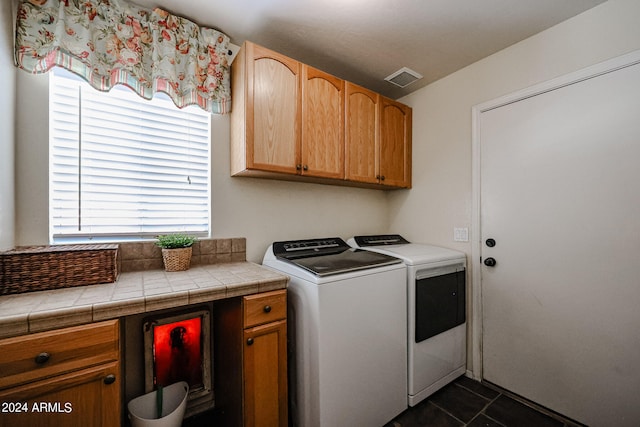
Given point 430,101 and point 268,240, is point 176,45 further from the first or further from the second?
point 430,101

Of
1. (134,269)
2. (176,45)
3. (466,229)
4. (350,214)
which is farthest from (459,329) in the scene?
(176,45)

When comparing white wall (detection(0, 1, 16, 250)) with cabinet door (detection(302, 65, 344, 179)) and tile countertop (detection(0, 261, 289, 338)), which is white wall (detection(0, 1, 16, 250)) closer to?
tile countertop (detection(0, 261, 289, 338))

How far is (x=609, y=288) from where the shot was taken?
56.9 inches

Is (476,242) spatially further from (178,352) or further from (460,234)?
(178,352)

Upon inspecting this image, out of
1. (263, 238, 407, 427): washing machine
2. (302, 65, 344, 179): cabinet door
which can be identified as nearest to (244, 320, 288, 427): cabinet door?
(263, 238, 407, 427): washing machine

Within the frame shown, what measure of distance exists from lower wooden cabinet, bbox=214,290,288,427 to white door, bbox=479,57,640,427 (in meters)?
1.59

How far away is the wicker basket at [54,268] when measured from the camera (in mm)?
1045

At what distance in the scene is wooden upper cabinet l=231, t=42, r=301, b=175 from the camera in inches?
Answer: 62.3

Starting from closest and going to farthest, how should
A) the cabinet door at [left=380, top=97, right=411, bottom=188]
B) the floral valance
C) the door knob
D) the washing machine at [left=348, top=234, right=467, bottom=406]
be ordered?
the floral valance
the washing machine at [left=348, top=234, right=467, bottom=406]
the door knob
the cabinet door at [left=380, top=97, right=411, bottom=188]

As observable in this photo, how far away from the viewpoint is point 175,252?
4.86 ft

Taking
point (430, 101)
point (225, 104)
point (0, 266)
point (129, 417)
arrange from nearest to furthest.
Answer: point (0, 266), point (129, 417), point (225, 104), point (430, 101)

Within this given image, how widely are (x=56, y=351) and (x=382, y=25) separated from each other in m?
2.22

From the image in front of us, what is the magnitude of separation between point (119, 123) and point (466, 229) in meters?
2.53

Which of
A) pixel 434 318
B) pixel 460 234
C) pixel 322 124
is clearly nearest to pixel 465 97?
pixel 460 234
